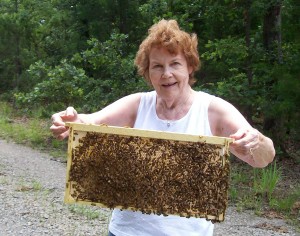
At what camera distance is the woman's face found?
2822 mm

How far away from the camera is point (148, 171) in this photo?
2785mm

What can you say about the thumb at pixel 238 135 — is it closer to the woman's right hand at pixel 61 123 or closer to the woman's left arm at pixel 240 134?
the woman's left arm at pixel 240 134

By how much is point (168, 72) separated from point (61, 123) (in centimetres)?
61

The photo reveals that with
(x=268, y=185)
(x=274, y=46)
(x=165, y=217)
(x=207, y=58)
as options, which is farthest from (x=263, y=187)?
(x=165, y=217)

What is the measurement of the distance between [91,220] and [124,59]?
5.53m

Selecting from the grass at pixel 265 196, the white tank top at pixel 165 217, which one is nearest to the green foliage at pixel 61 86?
the grass at pixel 265 196

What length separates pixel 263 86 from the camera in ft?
36.9

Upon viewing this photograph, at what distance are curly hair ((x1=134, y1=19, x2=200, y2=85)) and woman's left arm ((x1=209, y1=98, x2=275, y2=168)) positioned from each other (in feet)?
0.93

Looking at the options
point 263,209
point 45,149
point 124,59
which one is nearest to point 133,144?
point 263,209

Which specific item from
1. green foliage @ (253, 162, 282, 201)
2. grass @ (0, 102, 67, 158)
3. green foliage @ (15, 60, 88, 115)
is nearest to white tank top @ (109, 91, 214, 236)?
green foliage @ (253, 162, 282, 201)

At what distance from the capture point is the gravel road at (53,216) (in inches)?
289

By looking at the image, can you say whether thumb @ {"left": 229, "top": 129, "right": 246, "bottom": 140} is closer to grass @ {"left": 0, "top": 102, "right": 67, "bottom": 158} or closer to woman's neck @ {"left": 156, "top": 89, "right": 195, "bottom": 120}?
woman's neck @ {"left": 156, "top": 89, "right": 195, "bottom": 120}

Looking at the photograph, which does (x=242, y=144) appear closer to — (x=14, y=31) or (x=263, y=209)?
(x=263, y=209)

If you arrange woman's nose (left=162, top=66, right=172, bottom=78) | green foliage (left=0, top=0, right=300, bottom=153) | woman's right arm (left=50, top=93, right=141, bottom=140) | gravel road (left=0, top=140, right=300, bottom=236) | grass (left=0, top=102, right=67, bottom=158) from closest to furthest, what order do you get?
woman's nose (left=162, top=66, right=172, bottom=78), woman's right arm (left=50, top=93, right=141, bottom=140), gravel road (left=0, top=140, right=300, bottom=236), green foliage (left=0, top=0, right=300, bottom=153), grass (left=0, top=102, right=67, bottom=158)
